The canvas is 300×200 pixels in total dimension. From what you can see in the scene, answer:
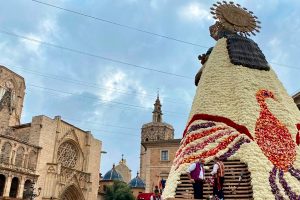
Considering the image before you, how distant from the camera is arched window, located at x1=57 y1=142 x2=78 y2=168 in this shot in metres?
48.2

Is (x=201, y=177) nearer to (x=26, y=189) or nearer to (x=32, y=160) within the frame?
(x=26, y=189)

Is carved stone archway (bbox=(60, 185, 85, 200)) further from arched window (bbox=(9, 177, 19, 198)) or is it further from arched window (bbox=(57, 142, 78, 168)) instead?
arched window (bbox=(9, 177, 19, 198))

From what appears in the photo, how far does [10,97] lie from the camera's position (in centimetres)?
5162

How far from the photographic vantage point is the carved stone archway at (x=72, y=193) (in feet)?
156

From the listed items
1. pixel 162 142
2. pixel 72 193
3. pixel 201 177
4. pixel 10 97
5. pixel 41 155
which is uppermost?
pixel 10 97

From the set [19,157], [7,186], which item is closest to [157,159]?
[19,157]

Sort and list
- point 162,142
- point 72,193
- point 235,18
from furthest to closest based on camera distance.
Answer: point 72,193 < point 162,142 < point 235,18

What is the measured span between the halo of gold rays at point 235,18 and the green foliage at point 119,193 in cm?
3892

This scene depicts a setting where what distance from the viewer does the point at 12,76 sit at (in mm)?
53219

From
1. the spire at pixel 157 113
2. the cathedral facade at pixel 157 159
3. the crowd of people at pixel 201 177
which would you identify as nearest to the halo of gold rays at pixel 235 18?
the crowd of people at pixel 201 177

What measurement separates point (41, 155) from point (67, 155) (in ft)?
18.3

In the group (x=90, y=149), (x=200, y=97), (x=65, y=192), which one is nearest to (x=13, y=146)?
(x=65, y=192)

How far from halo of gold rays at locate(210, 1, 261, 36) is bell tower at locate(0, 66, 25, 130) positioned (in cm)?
3688

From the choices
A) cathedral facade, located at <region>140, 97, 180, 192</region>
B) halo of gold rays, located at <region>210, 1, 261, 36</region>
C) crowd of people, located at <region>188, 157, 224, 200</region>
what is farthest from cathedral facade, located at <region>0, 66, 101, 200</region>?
crowd of people, located at <region>188, 157, 224, 200</region>
